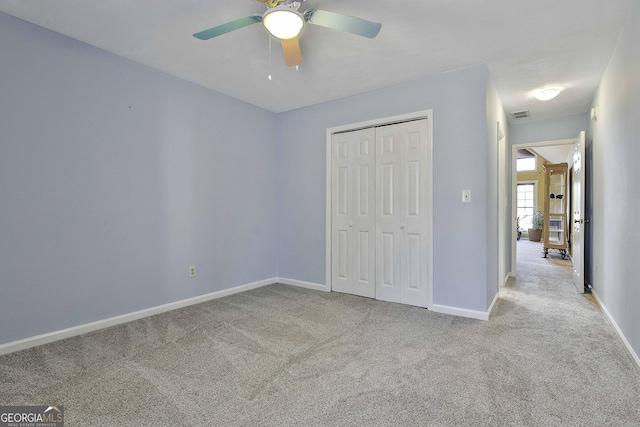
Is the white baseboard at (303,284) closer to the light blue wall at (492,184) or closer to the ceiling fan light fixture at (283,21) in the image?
the light blue wall at (492,184)

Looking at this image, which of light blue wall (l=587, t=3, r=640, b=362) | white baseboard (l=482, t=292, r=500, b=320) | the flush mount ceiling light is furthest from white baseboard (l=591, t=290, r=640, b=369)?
the flush mount ceiling light

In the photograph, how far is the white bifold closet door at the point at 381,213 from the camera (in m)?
3.46

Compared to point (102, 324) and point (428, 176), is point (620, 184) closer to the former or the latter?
point (428, 176)

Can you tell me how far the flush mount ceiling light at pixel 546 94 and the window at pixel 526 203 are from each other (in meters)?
8.95

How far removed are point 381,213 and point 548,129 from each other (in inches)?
125

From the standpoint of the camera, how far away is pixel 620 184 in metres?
2.56

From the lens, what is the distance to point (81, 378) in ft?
6.50

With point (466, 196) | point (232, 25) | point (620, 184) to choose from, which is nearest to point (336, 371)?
point (466, 196)

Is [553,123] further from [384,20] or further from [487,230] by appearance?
[384,20]

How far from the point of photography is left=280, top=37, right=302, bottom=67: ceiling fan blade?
221cm

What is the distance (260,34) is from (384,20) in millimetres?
973

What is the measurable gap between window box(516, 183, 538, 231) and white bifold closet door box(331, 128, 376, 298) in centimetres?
1002

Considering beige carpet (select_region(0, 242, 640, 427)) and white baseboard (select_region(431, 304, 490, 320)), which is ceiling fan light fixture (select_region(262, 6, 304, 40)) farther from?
white baseboard (select_region(431, 304, 490, 320))

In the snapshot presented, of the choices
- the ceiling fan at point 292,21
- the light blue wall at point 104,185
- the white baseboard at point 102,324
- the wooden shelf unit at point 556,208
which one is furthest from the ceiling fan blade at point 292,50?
the wooden shelf unit at point 556,208
